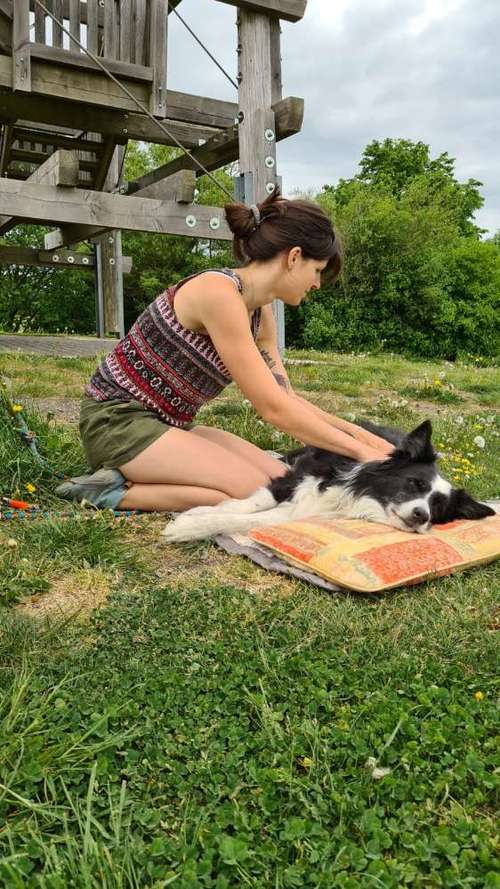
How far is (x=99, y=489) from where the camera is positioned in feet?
12.4

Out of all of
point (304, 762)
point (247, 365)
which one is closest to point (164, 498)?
point (247, 365)

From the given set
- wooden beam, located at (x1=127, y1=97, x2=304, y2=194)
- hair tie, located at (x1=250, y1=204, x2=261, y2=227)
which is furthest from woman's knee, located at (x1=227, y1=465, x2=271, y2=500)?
wooden beam, located at (x1=127, y1=97, x2=304, y2=194)

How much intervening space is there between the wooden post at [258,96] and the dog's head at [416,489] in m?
3.24

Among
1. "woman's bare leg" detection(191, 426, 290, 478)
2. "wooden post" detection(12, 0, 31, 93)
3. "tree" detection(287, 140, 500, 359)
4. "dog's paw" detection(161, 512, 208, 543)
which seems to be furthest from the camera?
"tree" detection(287, 140, 500, 359)

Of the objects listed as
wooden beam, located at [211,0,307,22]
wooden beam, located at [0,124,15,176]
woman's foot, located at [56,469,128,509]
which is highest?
wooden beam, located at [211,0,307,22]

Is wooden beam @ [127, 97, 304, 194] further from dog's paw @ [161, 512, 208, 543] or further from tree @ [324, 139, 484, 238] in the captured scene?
tree @ [324, 139, 484, 238]

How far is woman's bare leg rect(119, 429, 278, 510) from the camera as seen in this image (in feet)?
12.3

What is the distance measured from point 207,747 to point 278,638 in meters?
0.63

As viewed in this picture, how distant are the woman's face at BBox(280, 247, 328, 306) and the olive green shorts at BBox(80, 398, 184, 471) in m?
0.96

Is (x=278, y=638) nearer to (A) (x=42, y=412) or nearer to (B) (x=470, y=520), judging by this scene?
(B) (x=470, y=520)

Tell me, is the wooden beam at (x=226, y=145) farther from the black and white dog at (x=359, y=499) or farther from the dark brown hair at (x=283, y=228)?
the black and white dog at (x=359, y=499)

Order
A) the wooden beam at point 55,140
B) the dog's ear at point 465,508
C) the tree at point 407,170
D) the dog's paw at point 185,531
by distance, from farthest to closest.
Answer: the tree at point 407,170 → the wooden beam at point 55,140 → the dog's ear at point 465,508 → the dog's paw at point 185,531

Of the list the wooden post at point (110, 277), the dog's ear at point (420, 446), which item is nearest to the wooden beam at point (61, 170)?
the dog's ear at point (420, 446)

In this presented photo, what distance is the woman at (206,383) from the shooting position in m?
3.44
